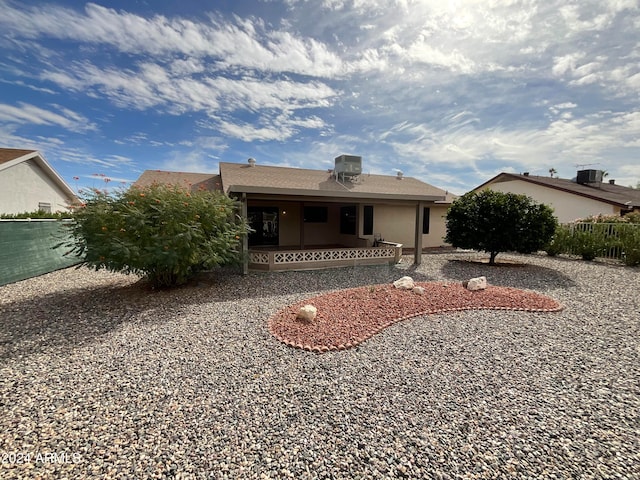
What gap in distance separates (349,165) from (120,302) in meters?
10.9

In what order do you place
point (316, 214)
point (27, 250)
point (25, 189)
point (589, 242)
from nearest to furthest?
point (27, 250), point (589, 242), point (25, 189), point (316, 214)

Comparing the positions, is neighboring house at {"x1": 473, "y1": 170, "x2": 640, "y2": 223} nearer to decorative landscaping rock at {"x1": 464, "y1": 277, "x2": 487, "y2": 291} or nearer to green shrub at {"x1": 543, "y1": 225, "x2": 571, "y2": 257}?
green shrub at {"x1": 543, "y1": 225, "x2": 571, "y2": 257}

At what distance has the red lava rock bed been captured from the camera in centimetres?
420

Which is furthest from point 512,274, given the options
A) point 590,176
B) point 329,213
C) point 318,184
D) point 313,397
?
point 590,176

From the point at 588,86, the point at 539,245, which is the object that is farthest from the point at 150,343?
the point at 588,86

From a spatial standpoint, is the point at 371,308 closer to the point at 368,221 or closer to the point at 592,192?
the point at 368,221

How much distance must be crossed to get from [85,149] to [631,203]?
3033 cm

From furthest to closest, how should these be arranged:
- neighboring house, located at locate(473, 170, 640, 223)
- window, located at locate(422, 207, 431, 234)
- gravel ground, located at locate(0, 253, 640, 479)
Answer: neighboring house, located at locate(473, 170, 640, 223) < window, located at locate(422, 207, 431, 234) < gravel ground, located at locate(0, 253, 640, 479)

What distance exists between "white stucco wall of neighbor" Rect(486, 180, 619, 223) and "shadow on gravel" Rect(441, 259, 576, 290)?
8.09 metres

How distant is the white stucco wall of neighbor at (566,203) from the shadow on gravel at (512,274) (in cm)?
809

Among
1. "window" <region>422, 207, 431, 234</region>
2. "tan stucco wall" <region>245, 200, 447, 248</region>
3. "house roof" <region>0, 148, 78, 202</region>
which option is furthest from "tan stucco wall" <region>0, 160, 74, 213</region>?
"window" <region>422, 207, 431, 234</region>

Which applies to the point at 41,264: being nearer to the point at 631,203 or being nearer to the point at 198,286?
the point at 198,286

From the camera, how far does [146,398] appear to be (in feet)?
9.05

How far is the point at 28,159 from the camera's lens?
41.2 ft
